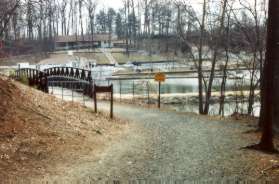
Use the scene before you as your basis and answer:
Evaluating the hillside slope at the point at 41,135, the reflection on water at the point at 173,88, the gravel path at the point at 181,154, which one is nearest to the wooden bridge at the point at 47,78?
the reflection on water at the point at 173,88

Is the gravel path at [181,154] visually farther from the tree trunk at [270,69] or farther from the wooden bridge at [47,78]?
the wooden bridge at [47,78]

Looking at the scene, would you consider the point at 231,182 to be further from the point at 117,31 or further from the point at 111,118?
the point at 117,31

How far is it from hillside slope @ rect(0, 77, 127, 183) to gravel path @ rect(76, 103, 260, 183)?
2.61 feet

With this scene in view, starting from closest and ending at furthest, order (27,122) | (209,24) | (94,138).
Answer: (27,122) < (94,138) < (209,24)

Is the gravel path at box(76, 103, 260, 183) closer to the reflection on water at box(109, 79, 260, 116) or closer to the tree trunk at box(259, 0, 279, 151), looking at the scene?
the tree trunk at box(259, 0, 279, 151)

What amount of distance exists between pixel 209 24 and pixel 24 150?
20257 millimetres

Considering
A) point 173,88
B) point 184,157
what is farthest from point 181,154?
point 173,88

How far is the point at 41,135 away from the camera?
12016 millimetres

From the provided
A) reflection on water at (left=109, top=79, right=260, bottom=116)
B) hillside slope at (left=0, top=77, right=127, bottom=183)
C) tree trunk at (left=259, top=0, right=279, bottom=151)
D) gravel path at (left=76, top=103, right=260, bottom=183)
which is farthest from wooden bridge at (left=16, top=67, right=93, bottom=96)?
tree trunk at (left=259, top=0, right=279, bottom=151)

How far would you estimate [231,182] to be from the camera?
8.72m

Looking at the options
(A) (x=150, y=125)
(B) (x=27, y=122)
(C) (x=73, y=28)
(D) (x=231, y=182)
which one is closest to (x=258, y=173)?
(D) (x=231, y=182)

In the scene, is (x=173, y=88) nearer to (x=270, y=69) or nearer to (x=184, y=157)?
(x=270, y=69)

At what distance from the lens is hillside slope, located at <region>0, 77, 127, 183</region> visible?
32.4 feet

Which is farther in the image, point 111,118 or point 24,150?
point 111,118
